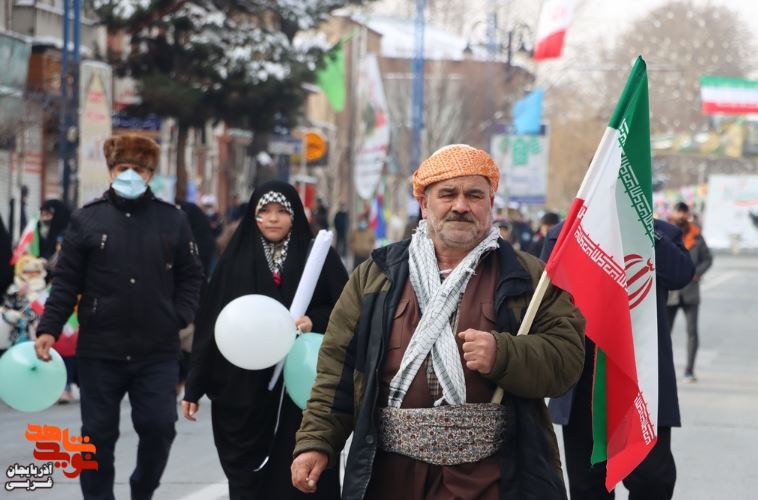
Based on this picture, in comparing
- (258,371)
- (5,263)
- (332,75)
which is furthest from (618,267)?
(332,75)

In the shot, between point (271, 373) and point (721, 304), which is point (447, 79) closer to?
point (721, 304)

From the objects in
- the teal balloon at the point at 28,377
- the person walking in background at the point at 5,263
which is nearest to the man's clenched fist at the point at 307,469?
the teal balloon at the point at 28,377

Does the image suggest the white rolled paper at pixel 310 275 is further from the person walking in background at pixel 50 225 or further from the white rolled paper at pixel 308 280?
the person walking in background at pixel 50 225

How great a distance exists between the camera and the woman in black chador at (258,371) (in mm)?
6660

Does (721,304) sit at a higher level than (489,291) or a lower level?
lower

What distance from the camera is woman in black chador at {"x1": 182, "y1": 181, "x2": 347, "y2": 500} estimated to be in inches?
262

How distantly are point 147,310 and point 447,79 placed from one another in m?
46.8

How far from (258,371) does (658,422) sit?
5.68 feet

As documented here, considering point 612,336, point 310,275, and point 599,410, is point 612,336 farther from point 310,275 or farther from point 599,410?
point 310,275

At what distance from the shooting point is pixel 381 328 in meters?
4.51

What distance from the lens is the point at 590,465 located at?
6285 millimetres

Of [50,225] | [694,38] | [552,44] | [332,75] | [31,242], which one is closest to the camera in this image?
[31,242]

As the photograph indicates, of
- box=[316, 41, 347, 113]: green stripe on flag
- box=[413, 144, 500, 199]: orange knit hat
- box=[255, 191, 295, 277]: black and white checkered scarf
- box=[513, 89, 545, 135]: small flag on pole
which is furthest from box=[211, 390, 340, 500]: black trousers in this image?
box=[513, 89, 545, 135]: small flag on pole

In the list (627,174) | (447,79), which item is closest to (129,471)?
(627,174)
